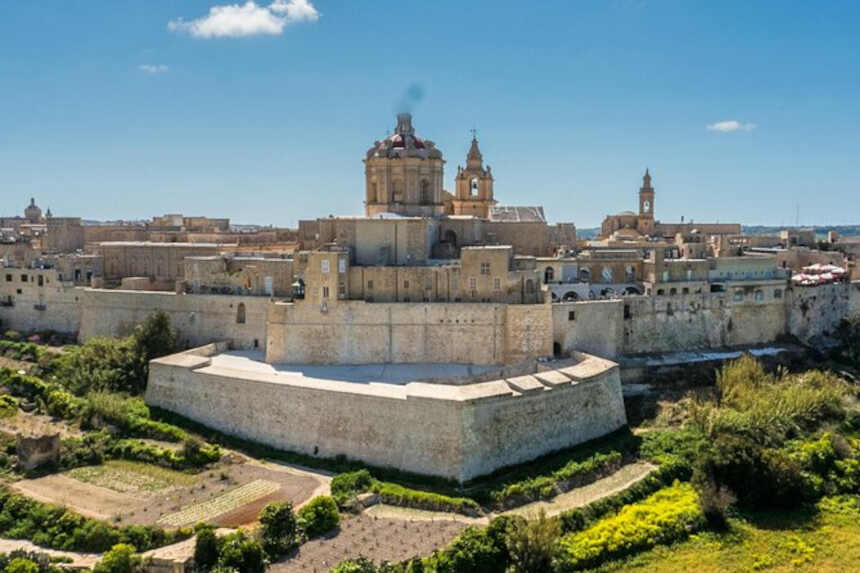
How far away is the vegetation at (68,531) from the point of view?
18828 millimetres

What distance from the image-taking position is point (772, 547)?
2009cm

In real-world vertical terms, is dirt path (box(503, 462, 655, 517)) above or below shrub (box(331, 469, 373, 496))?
below

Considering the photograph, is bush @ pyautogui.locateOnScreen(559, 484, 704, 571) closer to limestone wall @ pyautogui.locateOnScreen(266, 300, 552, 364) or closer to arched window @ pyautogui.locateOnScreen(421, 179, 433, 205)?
limestone wall @ pyautogui.locateOnScreen(266, 300, 552, 364)

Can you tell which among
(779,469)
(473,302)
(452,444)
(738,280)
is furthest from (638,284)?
(452,444)

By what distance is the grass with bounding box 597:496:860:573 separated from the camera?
19.1m

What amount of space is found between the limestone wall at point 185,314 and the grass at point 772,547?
19.5 metres

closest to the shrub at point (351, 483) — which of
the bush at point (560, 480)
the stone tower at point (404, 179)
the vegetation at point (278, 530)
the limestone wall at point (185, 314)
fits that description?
the vegetation at point (278, 530)

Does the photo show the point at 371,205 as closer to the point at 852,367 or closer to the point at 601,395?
the point at 601,395

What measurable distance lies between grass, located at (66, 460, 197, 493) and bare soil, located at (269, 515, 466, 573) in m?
6.18

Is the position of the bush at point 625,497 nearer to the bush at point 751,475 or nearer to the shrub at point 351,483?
the bush at point 751,475

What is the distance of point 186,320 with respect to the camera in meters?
33.9

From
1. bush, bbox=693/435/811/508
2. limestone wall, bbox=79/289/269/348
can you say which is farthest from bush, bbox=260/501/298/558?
limestone wall, bbox=79/289/269/348

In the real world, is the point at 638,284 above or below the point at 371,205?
below

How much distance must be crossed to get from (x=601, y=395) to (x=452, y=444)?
673 centimetres
